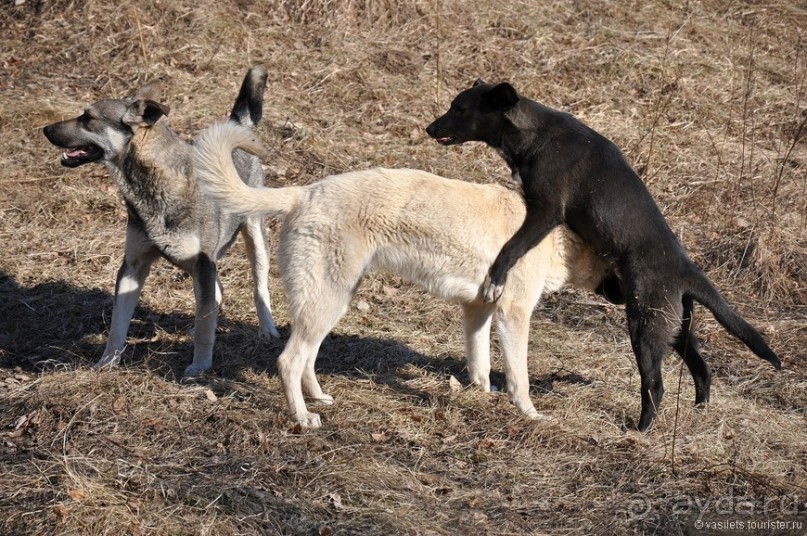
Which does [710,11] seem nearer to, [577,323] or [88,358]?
[577,323]

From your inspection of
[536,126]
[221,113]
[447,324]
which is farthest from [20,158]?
[536,126]

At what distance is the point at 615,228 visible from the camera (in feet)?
18.1

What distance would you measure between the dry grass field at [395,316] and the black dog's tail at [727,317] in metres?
0.54

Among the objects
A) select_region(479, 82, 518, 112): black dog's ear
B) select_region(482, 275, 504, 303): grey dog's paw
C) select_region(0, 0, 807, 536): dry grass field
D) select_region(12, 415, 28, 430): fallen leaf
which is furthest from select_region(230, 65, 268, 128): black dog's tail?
select_region(12, 415, 28, 430): fallen leaf

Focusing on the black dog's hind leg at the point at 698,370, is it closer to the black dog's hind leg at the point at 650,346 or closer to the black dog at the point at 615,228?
the black dog at the point at 615,228

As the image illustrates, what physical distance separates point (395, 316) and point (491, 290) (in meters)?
1.81

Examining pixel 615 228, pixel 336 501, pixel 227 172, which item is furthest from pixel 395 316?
pixel 336 501

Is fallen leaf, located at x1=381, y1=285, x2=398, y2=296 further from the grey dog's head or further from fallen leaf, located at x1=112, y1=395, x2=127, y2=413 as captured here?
fallen leaf, located at x1=112, y1=395, x2=127, y2=413

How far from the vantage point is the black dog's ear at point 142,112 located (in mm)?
5715

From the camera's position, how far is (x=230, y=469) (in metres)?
4.56

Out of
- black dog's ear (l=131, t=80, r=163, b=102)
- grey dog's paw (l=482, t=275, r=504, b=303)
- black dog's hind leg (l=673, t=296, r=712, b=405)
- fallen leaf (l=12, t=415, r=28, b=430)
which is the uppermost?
black dog's ear (l=131, t=80, r=163, b=102)

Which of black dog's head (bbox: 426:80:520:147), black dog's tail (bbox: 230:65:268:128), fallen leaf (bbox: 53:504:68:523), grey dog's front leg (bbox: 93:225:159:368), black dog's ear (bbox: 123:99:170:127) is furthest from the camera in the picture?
black dog's tail (bbox: 230:65:268:128)

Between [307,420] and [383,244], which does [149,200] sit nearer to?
[383,244]

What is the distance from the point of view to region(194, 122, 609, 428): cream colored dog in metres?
5.13
